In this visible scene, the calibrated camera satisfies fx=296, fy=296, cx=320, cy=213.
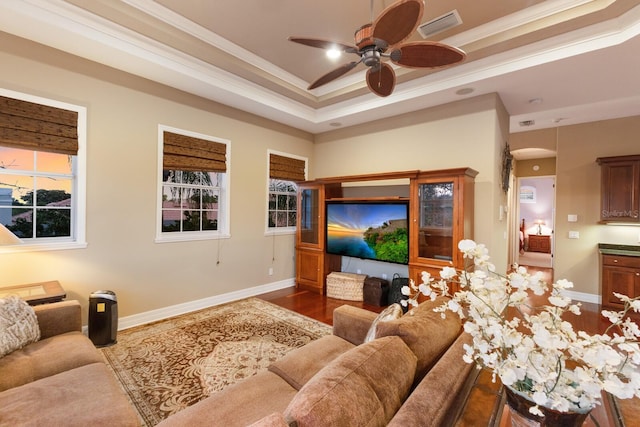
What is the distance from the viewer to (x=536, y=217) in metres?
11.1

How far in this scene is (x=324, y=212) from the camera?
511 cm

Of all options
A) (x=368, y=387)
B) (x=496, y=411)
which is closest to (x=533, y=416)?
(x=496, y=411)

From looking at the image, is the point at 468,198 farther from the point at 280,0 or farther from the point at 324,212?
the point at 280,0

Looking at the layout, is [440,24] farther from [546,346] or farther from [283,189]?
[283,189]

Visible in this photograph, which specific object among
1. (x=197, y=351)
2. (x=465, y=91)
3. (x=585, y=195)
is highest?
(x=465, y=91)

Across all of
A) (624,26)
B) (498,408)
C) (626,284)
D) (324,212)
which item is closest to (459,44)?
(624,26)

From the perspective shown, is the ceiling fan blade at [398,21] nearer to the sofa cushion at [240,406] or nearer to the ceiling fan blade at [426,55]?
the ceiling fan blade at [426,55]

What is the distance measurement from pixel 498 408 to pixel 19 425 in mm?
2045

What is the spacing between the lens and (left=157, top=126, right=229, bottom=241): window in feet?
12.8

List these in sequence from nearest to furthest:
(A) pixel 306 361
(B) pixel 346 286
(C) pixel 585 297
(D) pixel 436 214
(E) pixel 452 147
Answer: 1. (A) pixel 306 361
2. (D) pixel 436 214
3. (E) pixel 452 147
4. (B) pixel 346 286
5. (C) pixel 585 297

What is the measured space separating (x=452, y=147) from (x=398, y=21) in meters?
2.81

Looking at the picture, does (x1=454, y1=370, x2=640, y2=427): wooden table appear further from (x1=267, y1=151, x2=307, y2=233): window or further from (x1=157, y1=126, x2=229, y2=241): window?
(x1=267, y1=151, x2=307, y2=233): window

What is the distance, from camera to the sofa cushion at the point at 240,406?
4.43ft

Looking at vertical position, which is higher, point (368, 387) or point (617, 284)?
point (368, 387)
